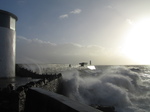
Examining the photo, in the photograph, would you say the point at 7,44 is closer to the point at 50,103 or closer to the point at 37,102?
the point at 37,102

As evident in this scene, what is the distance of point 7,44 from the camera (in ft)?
45.0

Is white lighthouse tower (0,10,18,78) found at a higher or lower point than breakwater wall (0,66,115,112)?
higher

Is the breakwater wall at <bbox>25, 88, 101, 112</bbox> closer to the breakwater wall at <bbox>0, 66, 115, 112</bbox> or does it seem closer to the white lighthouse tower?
the breakwater wall at <bbox>0, 66, 115, 112</bbox>

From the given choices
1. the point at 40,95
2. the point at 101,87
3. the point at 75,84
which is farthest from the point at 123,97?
the point at 40,95

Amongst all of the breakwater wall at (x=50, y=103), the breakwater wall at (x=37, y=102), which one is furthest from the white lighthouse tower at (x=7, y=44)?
the breakwater wall at (x=50, y=103)

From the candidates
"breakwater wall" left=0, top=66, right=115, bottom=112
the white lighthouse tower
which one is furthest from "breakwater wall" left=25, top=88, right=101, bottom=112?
the white lighthouse tower

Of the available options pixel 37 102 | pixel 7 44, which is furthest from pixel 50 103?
pixel 7 44

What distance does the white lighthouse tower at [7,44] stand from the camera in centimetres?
1341

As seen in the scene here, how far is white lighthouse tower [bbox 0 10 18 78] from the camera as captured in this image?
1341cm

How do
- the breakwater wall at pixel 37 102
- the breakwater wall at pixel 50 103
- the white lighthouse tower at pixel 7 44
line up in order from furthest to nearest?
the white lighthouse tower at pixel 7 44 → the breakwater wall at pixel 37 102 → the breakwater wall at pixel 50 103

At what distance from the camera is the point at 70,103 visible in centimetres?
333

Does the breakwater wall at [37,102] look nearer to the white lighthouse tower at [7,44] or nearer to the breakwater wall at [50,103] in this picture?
the breakwater wall at [50,103]

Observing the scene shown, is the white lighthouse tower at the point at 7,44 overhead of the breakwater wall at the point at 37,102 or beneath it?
overhead

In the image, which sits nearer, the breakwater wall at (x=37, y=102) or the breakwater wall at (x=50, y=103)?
the breakwater wall at (x=50, y=103)
